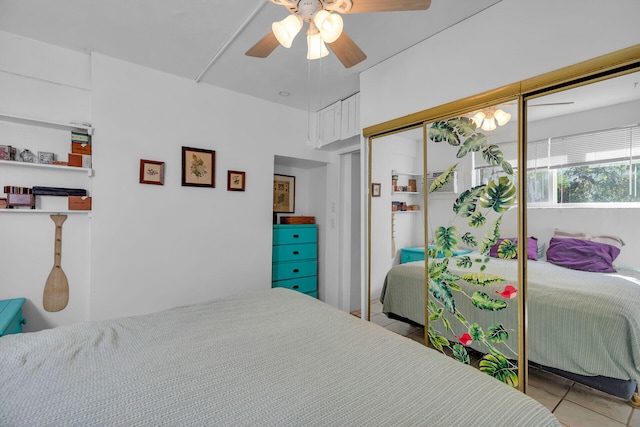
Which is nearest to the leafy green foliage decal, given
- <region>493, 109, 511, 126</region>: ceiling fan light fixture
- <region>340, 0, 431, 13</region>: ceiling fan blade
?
<region>493, 109, 511, 126</region>: ceiling fan light fixture

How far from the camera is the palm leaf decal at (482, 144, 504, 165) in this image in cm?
180

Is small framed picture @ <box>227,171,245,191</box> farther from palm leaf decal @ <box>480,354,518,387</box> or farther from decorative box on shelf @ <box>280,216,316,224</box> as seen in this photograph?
palm leaf decal @ <box>480,354,518,387</box>

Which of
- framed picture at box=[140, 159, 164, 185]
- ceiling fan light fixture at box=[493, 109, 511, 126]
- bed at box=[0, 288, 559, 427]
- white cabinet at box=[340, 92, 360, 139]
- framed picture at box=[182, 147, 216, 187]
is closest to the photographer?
bed at box=[0, 288, 559, 427]

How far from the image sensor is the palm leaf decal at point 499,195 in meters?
1.75

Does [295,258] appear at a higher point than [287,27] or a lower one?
lower

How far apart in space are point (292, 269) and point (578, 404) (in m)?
2.74

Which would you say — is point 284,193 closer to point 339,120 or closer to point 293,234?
point 293,234

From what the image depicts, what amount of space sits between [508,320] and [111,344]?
6.89ft

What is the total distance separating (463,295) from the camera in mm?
1995

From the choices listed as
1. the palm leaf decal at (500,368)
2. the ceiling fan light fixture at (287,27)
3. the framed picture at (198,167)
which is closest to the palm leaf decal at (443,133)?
the ceiling fan light fixture at (287,27)

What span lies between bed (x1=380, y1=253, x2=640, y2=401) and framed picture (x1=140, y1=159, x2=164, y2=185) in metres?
2.75

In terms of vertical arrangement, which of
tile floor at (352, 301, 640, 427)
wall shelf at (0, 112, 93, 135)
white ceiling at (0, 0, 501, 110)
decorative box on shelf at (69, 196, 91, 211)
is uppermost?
white ceiling at (0, 0, 501, 110)

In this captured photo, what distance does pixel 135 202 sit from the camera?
103 inches

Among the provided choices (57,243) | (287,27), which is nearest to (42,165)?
(57,243)
